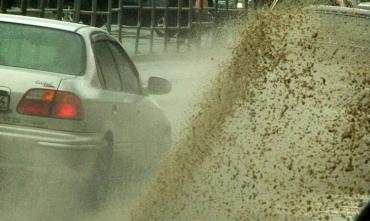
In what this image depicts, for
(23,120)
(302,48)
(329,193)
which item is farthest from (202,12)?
(23,120)

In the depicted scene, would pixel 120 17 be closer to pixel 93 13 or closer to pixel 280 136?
pixel 93 13

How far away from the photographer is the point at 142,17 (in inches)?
1247

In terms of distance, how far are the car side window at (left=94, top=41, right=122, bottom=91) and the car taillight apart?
0.77 m

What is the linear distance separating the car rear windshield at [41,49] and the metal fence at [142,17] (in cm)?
1655

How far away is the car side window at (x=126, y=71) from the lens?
10.4 meters

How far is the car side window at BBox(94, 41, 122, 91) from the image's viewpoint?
32.1 ft

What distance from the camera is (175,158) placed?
34.5ft

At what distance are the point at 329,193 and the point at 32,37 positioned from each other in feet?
10.3

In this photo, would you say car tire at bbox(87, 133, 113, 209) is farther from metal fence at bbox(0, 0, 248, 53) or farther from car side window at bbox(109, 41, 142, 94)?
metal fence at bbox(0, 0, 248, 53)

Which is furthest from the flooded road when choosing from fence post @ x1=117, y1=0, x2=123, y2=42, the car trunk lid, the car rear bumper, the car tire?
fence post @ x1=117, y1=0, x2=123, y2=42

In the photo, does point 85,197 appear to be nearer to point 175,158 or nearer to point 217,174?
point 175,158

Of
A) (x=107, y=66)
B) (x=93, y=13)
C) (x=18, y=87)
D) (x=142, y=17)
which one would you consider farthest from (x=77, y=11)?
(x=18, y=87)

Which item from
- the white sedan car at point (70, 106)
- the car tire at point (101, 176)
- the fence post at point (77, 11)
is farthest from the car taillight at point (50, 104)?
the fence post at point (77, 11)

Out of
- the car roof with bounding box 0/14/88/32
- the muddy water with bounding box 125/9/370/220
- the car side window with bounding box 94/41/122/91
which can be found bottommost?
the muddy water with bounding box 125/9/370/220
